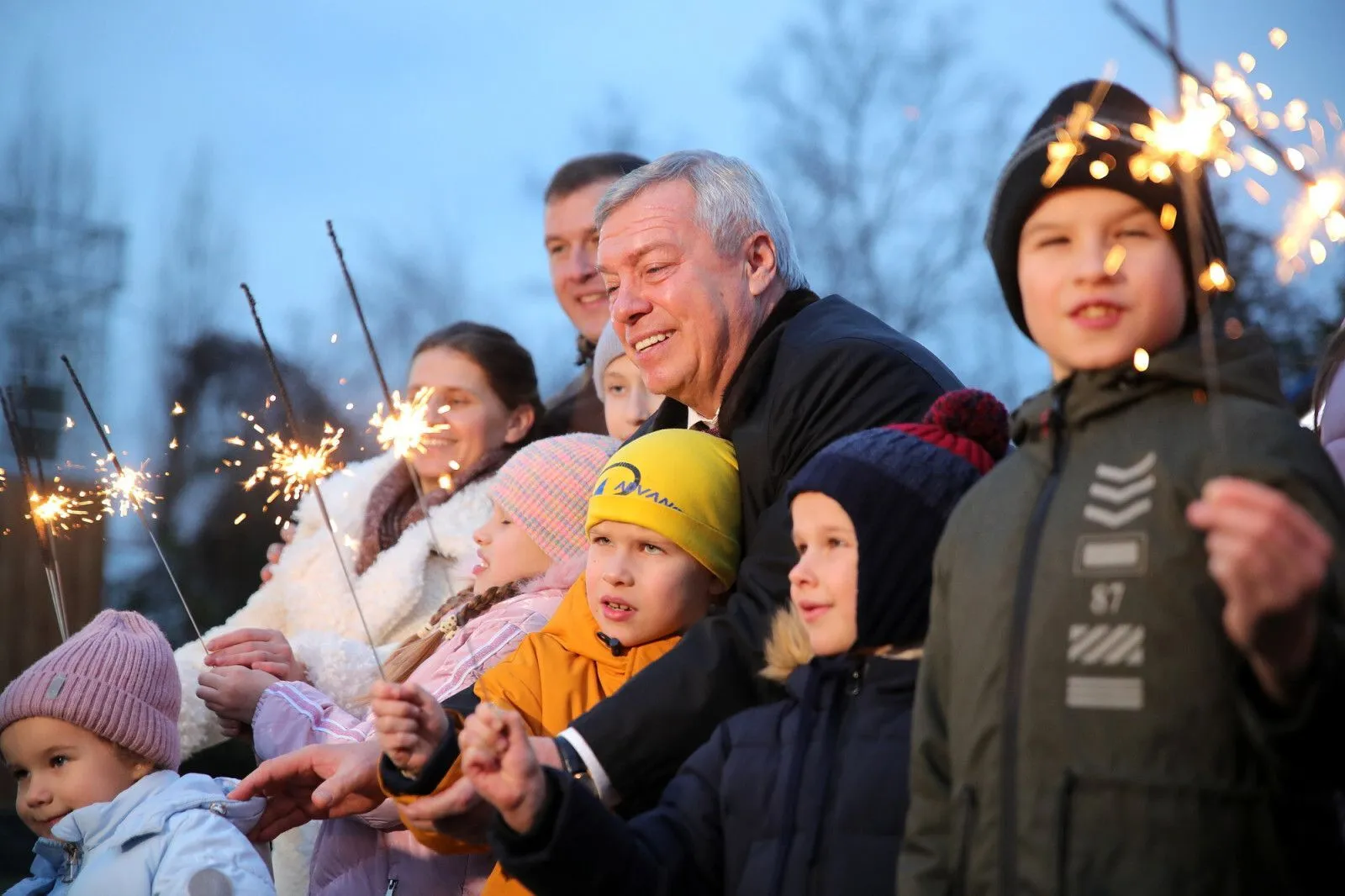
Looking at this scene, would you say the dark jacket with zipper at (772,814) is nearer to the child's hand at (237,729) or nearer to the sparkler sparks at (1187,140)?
the sparkler sparks at (1187,140)

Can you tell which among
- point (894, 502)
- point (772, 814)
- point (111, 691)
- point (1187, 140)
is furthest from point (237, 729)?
point (1187, 140)

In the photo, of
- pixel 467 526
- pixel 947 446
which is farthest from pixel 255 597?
pixel 947 446

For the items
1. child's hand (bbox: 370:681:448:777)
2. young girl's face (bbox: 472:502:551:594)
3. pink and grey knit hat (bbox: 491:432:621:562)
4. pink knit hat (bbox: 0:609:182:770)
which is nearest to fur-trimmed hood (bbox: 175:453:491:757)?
young girl's face (bbox: 472:502:551:594)

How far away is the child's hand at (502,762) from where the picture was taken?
7.88 feet

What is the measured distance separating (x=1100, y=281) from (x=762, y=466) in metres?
1.34

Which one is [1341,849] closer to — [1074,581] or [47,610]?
[1074,581]

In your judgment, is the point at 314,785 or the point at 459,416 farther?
the point at 459,416

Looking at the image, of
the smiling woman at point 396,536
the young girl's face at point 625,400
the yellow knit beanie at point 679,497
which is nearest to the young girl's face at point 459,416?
the smiling woman at point 396,536

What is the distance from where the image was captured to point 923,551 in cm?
267

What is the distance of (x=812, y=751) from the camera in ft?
8.48

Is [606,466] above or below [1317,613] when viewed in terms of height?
above

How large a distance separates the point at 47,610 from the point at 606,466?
18.3 feet

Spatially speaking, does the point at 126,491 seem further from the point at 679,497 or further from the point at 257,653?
the point at 679,497

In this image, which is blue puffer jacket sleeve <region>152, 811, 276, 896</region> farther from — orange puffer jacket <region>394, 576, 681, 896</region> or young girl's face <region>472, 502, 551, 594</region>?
young girl's face <region>472, 502, 551, 594</region>
